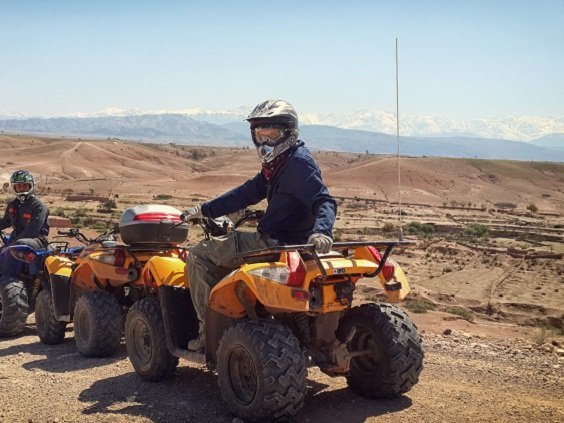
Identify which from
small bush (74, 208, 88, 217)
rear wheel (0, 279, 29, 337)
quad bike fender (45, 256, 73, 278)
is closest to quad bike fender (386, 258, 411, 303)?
quad bike fender (45, 256, 73, 278)

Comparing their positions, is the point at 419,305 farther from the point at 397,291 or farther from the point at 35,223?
the point at 397,291

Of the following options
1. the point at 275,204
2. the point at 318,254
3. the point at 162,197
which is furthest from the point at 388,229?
the point at 318,254

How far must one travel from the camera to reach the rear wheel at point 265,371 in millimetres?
4898

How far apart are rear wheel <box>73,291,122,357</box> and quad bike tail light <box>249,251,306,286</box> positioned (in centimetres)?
348

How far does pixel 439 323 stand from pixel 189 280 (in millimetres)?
8162

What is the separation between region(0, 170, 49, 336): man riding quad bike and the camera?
9.53 m

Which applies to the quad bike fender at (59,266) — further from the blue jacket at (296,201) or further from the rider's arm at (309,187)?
the rider's arm at (309,187)

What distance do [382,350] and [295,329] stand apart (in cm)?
74

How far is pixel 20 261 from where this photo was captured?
1006 centimetres

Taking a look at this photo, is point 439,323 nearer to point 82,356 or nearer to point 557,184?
point 82,356

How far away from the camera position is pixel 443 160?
9325cm

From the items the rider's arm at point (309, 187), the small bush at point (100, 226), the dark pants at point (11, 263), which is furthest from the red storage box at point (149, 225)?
the small bush at point (100, 226)

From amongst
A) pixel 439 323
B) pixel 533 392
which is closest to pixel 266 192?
pixel 533 392

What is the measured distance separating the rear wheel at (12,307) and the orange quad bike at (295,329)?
13.6 feet
